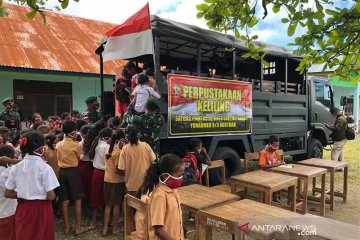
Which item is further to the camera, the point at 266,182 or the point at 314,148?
the point at 314,148

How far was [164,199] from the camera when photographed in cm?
221

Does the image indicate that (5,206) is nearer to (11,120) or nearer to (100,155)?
(100,155)

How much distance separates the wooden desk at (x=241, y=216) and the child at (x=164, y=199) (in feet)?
0.85

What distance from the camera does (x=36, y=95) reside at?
10195 millimetres

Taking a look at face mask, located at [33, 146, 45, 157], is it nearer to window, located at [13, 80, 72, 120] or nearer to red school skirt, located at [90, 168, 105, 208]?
red school skirt, located at [90, 168, 105, 208]

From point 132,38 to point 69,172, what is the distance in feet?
6.72

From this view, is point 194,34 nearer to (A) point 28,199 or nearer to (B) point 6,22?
(A) point 28,199

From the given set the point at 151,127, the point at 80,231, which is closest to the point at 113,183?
the point at 80,231

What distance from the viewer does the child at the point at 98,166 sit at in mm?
3848

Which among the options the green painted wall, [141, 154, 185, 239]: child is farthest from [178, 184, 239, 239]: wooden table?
the green painted wall

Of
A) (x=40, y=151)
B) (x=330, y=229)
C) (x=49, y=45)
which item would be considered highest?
(x=49, y=45)

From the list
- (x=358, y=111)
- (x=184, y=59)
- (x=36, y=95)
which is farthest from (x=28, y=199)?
(x=358, y=111)

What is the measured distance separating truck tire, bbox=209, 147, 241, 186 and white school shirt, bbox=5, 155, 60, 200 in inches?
118

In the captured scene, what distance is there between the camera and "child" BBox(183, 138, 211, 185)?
4.05 meters
